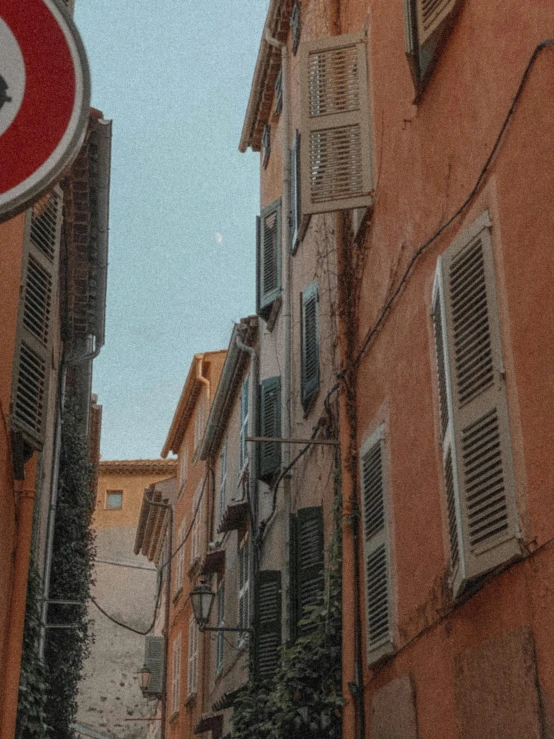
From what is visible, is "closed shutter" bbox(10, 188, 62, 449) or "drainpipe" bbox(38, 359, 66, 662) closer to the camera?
"closed shutter" bbox(10, 188, 62, 449)

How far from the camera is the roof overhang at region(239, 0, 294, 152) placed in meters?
15.5

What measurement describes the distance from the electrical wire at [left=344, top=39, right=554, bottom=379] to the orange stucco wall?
0.05 m

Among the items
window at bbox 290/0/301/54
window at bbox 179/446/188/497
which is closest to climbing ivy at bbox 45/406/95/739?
window at bbox 290/0/301/54

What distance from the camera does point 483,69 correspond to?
628 centimetres

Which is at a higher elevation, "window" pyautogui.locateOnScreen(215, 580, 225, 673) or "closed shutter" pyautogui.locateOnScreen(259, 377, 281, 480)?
"closed shutter" pyautogui.locateOnScreen(259, 377, 281, 480)

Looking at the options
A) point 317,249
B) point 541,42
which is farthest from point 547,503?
point 317,249

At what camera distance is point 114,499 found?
4450cm

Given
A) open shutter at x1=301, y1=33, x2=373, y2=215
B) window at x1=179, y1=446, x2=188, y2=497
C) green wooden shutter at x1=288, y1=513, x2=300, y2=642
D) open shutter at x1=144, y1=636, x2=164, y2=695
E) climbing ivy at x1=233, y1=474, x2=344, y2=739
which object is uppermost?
window at x1=179, y1=446, x2=188, y2=497

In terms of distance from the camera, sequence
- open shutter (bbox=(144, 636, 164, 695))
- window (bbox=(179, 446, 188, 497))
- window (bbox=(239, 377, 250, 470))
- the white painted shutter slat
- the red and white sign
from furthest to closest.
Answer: window (bbox=(179, 446, 188, 497)) → open shutter (bbox=(144, 636, 164, 695)) → window (bbox=(239, 377, 250, 470)) → the white painted shutter slat → the red and white sign

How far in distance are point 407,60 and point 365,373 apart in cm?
252

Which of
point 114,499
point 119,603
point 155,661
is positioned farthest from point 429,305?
point 114,499

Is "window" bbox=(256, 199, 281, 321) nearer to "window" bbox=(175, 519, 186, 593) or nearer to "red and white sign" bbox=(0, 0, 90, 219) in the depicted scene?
"window" bbox=(175, 519, 186, 593)

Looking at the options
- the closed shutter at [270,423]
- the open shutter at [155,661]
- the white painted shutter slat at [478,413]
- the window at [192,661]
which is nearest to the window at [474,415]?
the white painted shutter slat at [478,413]

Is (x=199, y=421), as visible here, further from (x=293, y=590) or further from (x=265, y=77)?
(x=293, y=590)
